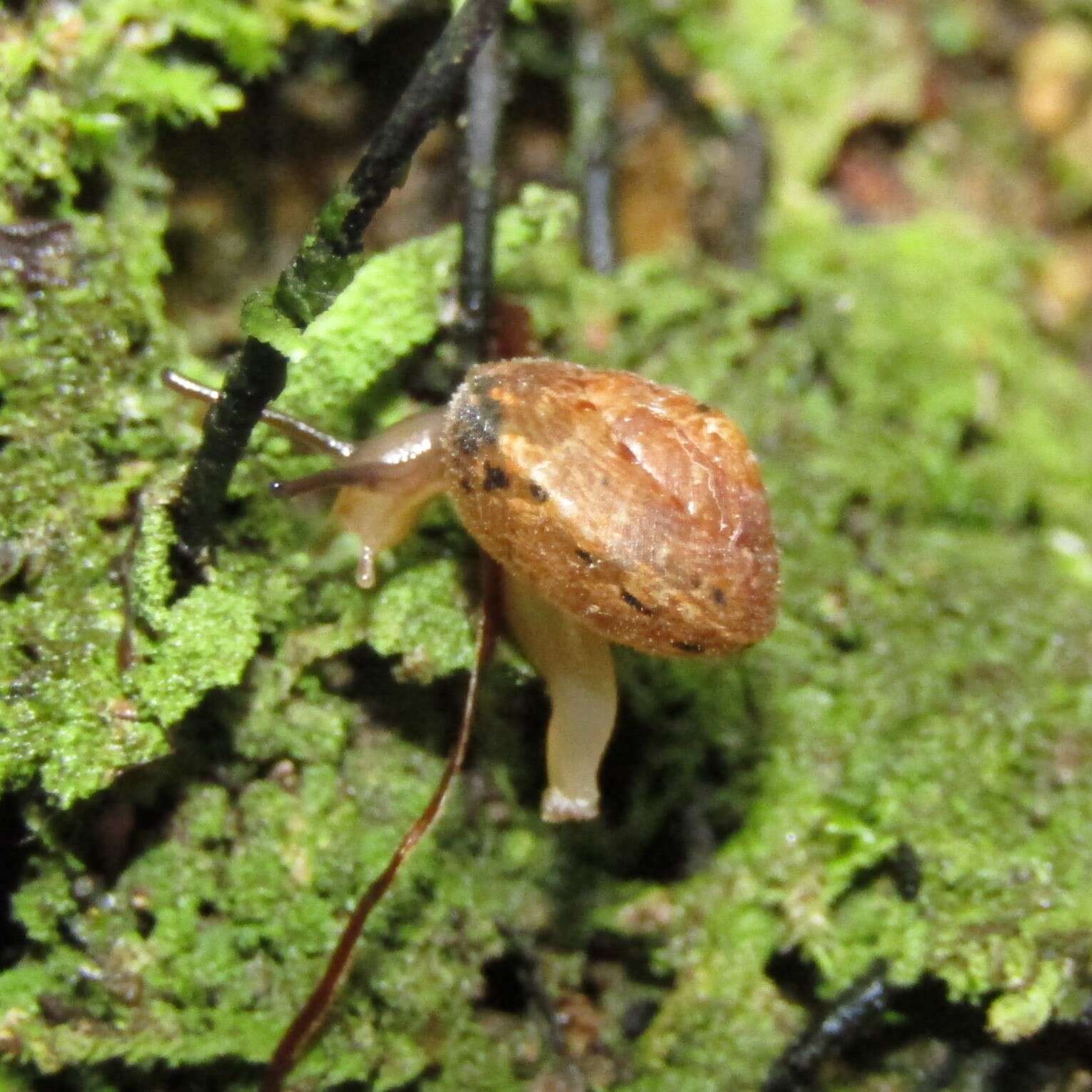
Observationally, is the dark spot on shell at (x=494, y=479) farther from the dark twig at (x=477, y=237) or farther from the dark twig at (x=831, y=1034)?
the dark twig at (x=831, y=1034)

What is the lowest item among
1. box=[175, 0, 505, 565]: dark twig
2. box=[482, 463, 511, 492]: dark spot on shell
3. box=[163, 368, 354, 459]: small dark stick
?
box=[163, 368, 354, 459]: small dark stick

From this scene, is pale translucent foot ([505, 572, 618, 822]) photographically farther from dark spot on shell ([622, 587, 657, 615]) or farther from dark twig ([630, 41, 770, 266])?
dark twig ([630, 41, 770, 266])

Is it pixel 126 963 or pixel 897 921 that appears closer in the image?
pixel 126 963

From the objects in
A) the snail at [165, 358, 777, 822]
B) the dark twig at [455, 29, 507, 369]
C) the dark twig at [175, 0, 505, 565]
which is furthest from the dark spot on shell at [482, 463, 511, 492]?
the dark twig at [455, 29, 507, 369]

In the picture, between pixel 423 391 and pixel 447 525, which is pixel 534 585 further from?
pixel 423 391

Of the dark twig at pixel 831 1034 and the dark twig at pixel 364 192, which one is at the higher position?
the dark twig at pixel 364 192

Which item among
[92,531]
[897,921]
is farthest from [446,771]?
[897,921]

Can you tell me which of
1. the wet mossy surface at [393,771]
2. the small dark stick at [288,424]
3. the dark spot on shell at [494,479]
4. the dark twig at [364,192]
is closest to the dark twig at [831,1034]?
the wet mossy surface at [393,771]

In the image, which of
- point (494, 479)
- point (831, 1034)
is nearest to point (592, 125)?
point (494, 479)
